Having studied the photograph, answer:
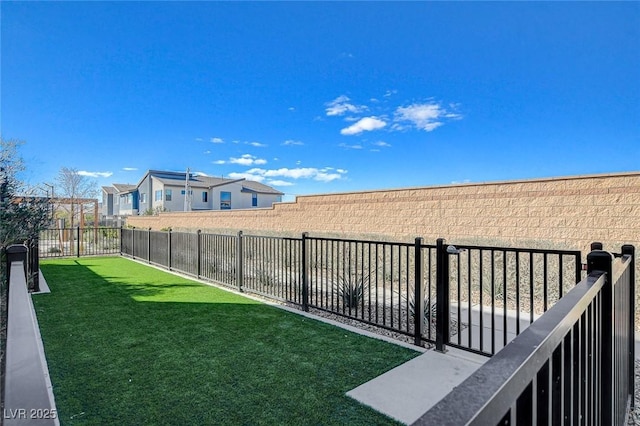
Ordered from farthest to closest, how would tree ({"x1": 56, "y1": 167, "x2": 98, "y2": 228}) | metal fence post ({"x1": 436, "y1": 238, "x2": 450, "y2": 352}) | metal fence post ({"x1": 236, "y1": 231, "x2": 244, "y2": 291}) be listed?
tree ({"x1": 56, "y1": 167, "x2": 98, "y2": 228}) → metal fence post ({"x1": 236, "y1": 231, "x2": 244, "y2": 291}) → metal fence post ({"x1": 436, "y1": 238, "x2": 450, "y2": 352})

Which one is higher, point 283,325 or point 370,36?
point 370,36

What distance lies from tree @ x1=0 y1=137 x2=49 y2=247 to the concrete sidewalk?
444cm

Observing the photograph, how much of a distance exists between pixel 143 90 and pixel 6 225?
30.3ft

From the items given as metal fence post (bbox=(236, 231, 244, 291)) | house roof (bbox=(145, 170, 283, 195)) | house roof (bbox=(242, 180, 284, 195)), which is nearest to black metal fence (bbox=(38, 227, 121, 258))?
metal fence post (bbox=(236, 231, 244, 291))

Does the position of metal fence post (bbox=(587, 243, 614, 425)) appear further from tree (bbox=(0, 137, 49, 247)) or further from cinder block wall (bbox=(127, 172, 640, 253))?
tree (bbox=(0, 137, 49, 247))

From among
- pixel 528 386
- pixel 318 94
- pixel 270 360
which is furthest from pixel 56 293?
pixel 318 94

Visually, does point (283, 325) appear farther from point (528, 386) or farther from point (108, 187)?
point (108, 187)

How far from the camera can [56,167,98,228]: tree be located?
18.9 m

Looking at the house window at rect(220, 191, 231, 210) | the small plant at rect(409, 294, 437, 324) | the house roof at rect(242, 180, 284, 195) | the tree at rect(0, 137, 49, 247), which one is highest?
the house roof at rect(242, 180, 284, 195)

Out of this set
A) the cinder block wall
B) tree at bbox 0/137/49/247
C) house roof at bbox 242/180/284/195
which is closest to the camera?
tree at bbox 0/137/49/247

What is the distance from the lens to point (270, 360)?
331 cm

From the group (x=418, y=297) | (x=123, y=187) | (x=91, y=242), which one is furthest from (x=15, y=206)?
(x=123, y=187)

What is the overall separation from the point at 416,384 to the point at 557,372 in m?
2.29

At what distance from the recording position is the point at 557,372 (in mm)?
885
